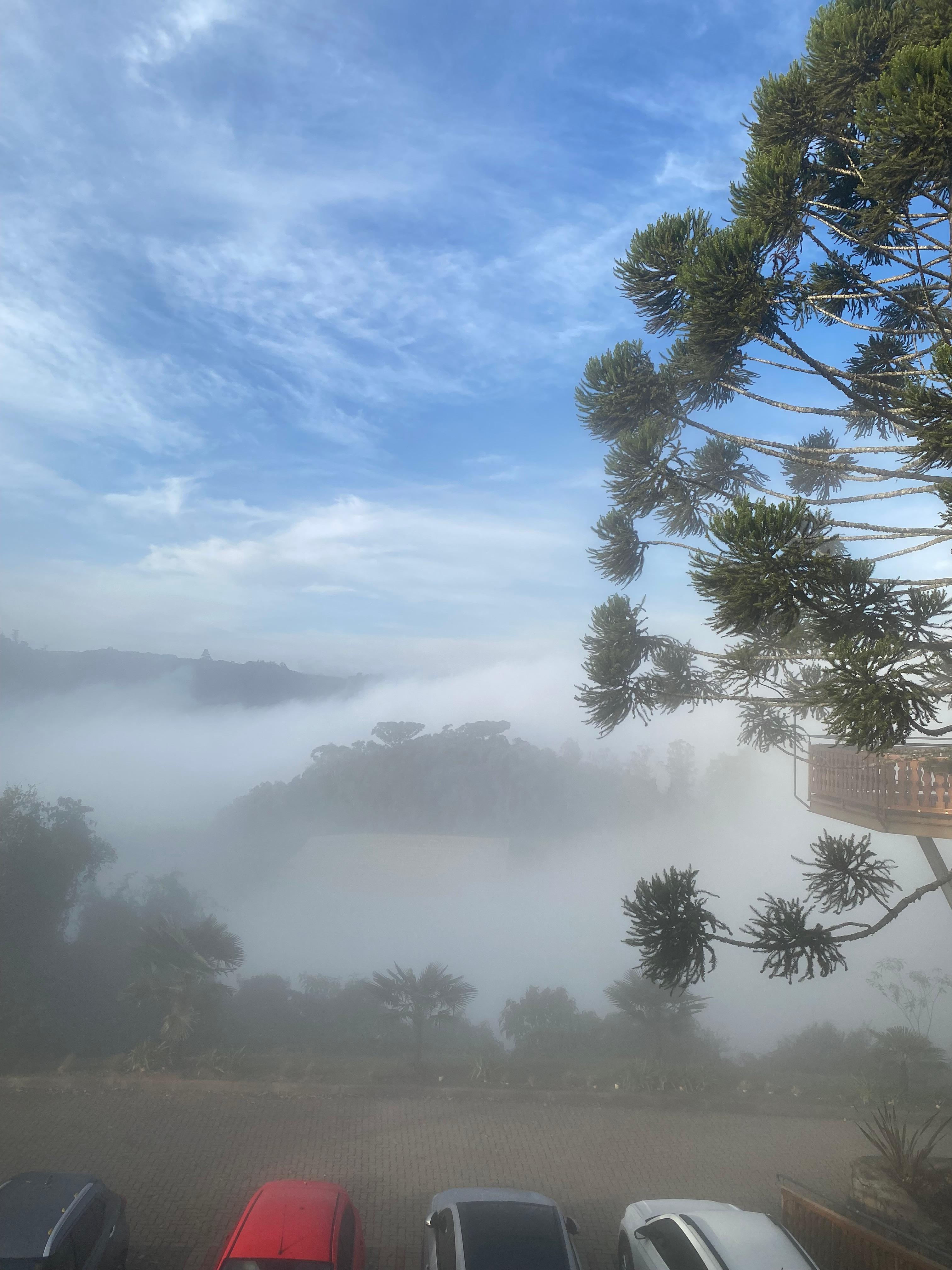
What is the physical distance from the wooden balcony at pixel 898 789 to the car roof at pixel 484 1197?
17.4ft

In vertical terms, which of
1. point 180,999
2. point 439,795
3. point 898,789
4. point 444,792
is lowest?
point 180,999

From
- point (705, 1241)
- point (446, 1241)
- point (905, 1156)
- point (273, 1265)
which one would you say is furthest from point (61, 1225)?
point (905, 1156)

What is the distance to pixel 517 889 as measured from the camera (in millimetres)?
32656

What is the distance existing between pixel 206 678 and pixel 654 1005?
321 ft

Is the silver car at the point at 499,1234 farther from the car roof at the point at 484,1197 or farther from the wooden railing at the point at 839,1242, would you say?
the wooden railing at the point at 839,1242

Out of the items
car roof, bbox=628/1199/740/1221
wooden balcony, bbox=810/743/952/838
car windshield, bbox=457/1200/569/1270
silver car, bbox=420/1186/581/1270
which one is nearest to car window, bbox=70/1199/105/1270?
silver car, bbox=420/1186/581/1270

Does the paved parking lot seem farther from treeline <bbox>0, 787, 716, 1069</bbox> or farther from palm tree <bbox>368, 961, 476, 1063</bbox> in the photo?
palm tree <bbox>368, 961, 476, 1063</bbox>

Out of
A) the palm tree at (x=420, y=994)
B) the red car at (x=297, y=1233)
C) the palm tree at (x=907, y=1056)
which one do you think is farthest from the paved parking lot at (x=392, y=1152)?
the palm tree at (x=907, y=1056)

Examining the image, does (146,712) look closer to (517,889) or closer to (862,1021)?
(517,889)

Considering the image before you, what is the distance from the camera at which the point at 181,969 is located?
13.1 meters

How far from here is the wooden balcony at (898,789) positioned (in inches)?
332

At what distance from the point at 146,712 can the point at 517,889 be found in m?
75.1

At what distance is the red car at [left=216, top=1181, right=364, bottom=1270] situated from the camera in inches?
205

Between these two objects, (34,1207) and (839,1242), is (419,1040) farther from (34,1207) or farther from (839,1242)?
(34,1207)
